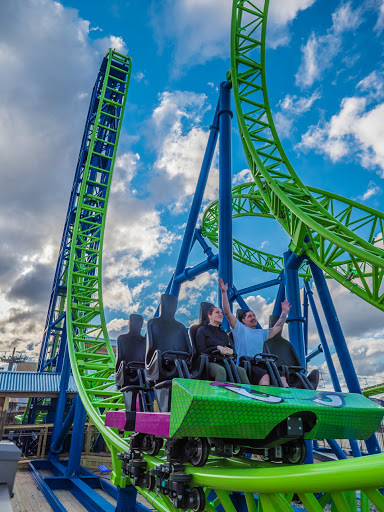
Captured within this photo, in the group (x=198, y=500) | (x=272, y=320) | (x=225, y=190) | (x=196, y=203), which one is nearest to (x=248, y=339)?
(x=272, y=320)

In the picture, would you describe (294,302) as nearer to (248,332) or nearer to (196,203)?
(196,203)

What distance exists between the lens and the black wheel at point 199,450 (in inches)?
91.7

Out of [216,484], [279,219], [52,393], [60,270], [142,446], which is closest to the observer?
[216,484]

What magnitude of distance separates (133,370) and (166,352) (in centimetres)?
104

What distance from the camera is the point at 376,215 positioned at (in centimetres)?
682

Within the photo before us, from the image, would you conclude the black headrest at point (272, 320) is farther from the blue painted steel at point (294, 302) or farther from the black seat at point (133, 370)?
the blue painted steel at point (294, 302)

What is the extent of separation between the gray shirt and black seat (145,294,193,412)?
0.42m

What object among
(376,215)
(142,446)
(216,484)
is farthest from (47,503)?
(376,215)

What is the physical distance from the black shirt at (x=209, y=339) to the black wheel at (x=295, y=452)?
773mm

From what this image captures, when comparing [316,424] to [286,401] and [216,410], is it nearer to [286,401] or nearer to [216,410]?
[286,401]

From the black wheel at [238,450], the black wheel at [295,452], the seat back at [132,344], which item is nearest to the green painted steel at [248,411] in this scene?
the black wheel at [295,452]

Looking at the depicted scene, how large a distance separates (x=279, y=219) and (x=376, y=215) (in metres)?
1.69

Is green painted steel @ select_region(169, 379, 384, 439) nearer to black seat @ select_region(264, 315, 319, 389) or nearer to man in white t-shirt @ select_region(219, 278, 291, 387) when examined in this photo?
black seat @ select_region(264, 315, 319, 389)

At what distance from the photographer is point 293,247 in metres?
6.40
